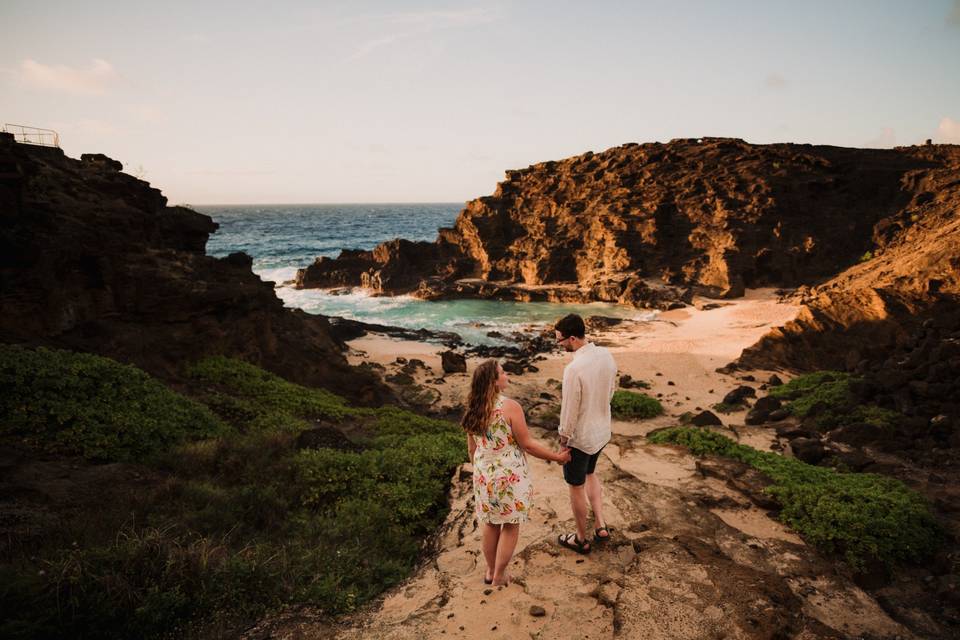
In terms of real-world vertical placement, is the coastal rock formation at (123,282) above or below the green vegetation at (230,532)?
above

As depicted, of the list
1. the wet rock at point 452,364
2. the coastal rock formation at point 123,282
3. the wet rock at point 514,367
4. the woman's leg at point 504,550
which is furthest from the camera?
the wet rock at point 514,367

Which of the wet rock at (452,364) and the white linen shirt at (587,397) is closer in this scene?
the white linen shirt at (587,397)

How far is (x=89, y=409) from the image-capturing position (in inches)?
273

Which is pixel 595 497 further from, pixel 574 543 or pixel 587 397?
pixel 587 397

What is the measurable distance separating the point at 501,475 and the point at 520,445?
32 cm

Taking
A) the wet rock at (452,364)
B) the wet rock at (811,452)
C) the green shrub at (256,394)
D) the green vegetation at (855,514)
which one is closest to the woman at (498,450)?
the green vegetation at (855,514)

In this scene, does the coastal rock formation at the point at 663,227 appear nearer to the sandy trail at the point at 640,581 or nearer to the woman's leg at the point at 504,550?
the sandy trail at the point at 640,581

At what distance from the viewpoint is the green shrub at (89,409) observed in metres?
6.39

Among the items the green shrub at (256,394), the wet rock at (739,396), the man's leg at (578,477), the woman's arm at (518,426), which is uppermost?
the woman's arm at (518,426)

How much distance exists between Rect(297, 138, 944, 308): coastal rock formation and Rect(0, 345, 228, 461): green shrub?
3368 centimetres

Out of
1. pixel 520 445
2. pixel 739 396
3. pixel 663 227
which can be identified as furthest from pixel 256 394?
pixel 663 227

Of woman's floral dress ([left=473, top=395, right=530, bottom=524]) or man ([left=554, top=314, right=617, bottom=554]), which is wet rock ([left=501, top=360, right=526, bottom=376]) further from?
woman's floral dress ([left=473, top=395, right=530, bottom=524])

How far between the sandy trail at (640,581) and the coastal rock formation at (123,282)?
853 cm

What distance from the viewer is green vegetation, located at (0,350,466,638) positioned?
3771 mm
